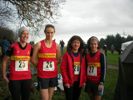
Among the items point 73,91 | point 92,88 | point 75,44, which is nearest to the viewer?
point 75,44

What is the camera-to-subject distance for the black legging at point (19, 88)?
749cm

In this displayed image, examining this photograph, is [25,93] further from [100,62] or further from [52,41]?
[100,62]

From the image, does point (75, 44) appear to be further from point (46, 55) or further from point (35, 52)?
point (35, 52)

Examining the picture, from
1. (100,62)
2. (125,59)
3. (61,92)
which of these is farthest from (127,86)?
(61,92)

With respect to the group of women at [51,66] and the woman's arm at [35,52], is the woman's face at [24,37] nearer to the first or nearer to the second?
the group of women at [51,66]

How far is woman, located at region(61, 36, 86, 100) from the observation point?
7823 millimetres

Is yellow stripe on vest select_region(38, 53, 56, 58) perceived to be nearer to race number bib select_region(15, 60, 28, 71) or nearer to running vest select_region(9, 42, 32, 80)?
running vest select_region(9, 42, 32, 80)

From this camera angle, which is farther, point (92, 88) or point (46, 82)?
point (92, 88)

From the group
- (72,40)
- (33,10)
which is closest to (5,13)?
(33,10)

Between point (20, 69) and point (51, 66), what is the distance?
622 mm

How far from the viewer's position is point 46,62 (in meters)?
7.73

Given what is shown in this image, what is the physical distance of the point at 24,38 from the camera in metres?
7.62

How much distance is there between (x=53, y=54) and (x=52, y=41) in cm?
28

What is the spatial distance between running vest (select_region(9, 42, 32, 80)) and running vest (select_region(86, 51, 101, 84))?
1285mm
